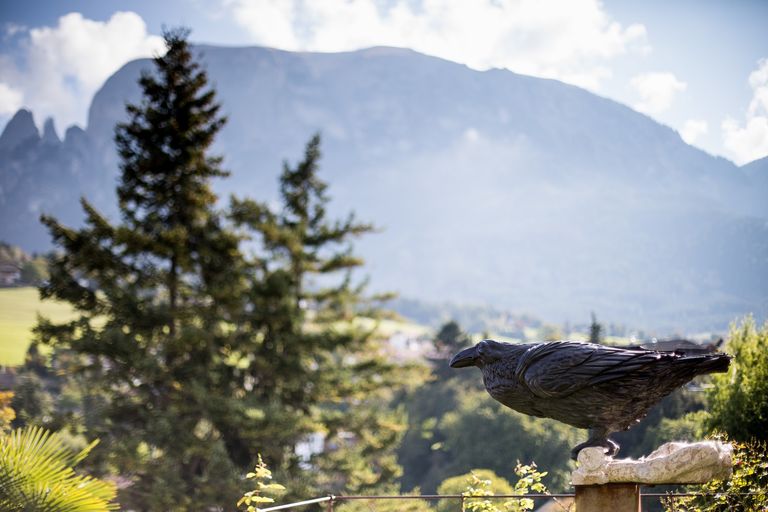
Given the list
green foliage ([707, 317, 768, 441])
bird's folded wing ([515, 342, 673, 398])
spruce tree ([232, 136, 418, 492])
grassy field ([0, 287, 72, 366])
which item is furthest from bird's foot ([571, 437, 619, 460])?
grassy field ([0, 287, 72, 366])

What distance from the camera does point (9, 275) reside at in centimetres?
5650

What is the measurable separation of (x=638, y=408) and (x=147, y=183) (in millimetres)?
17913

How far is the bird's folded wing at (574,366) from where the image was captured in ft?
15.3

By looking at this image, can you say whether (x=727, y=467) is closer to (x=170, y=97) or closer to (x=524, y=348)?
(x=524, y=348)

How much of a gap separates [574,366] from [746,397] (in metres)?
8.98

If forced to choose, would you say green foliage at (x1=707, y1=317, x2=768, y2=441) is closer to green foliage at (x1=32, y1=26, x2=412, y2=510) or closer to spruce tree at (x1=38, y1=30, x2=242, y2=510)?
green foliage at (x1=32, y1=26, x2=412, y2=510)

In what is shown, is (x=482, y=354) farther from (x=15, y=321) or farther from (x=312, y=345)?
(x=15, y=321)

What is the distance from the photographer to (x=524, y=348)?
17.6 feet

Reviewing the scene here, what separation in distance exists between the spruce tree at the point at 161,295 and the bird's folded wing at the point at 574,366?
1441 centimetres

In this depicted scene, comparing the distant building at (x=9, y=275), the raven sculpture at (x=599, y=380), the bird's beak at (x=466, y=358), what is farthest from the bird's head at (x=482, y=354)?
the distant building at (x=9, y=275)

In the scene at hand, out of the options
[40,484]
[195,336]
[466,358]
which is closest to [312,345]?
[195,336]

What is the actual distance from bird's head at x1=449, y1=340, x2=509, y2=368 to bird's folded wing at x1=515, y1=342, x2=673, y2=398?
438 mm

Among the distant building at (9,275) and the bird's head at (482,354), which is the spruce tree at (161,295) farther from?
the distant building at (9,275)

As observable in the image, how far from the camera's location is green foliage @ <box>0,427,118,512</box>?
4785 millimetres
